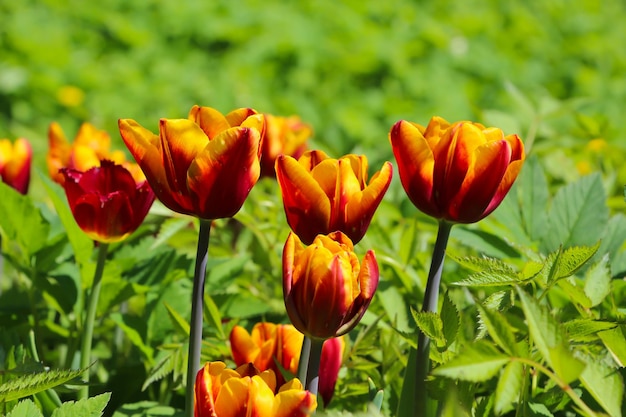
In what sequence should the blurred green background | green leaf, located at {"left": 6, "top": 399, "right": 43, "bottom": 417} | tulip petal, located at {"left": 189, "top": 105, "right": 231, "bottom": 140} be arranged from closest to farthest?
green leaf, located at {"left": 6, "top": 399, "right": 43, "bottom": 417} → tulip petal, located at {"left": 189, "top": 105, "right": 231, "bottom": 140} → the blurred green background

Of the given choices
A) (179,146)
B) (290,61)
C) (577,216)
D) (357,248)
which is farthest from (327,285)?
(290,61)

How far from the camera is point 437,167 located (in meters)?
0.89

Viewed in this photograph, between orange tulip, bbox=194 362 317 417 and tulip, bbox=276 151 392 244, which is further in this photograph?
tulip, bbox=276 151 392 244

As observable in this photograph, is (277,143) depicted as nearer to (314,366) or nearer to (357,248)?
(357,248)

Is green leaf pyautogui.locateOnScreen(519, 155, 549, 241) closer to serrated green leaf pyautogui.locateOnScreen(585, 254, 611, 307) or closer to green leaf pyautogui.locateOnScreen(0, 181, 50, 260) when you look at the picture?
serrated green leaf pyautogui.locateOnScreen(585, 254, 611, 307)

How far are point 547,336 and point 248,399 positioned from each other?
27cm

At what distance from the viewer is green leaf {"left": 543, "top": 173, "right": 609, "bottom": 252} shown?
1170mm

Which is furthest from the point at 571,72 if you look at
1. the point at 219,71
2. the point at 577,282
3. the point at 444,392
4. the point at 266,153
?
the point at 444,392

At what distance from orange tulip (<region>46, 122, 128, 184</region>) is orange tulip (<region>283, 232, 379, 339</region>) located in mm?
600

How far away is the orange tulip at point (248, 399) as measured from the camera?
76 centimetres

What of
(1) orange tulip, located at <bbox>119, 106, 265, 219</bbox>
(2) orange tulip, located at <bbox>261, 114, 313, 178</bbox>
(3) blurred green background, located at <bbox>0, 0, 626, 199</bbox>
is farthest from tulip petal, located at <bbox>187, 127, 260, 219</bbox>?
(3) blurred green background, located at <bbox>0, 0, 626, 199</bbox>

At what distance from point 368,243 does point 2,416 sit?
564mm

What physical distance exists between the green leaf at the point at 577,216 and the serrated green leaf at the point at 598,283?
230mm

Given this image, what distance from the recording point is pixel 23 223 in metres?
1.17
